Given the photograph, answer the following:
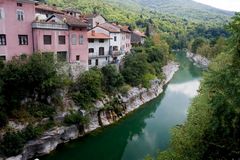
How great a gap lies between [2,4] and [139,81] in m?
22.0

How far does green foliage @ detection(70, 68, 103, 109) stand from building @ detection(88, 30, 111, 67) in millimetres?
7696

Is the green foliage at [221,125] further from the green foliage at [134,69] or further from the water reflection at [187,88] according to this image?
the water reflection at [187,88]

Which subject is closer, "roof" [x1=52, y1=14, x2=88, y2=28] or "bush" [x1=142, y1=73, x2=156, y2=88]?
"roof" [x1=52, y1=14, x2=88, y2=28]

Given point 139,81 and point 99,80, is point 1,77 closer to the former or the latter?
point 99,80

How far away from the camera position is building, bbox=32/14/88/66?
26844 mm

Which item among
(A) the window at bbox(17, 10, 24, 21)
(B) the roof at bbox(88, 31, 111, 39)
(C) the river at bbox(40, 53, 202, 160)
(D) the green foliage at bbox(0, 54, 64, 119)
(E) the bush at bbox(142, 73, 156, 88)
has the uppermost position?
(A) the window at bbox(17, 10, 24, 21)

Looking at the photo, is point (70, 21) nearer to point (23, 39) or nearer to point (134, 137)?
point (23, 39)

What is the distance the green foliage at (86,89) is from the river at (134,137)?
3489mm

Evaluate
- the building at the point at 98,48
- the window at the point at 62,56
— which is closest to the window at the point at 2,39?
the window at the point at 62,56

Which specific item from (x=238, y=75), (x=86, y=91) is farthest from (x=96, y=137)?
(x=238, y=75)

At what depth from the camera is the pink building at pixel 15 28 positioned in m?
24.3

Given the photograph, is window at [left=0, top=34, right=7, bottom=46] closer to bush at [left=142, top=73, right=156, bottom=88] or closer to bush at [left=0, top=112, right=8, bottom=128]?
bush at [left=0, top=112, right=8, bottom=128]

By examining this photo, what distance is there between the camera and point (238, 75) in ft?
38.3

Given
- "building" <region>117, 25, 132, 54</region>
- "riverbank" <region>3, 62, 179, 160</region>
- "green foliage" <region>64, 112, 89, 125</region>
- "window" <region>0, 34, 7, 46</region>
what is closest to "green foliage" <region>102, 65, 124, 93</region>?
"riverbank" <region>3, 62, 179, 160</region>
